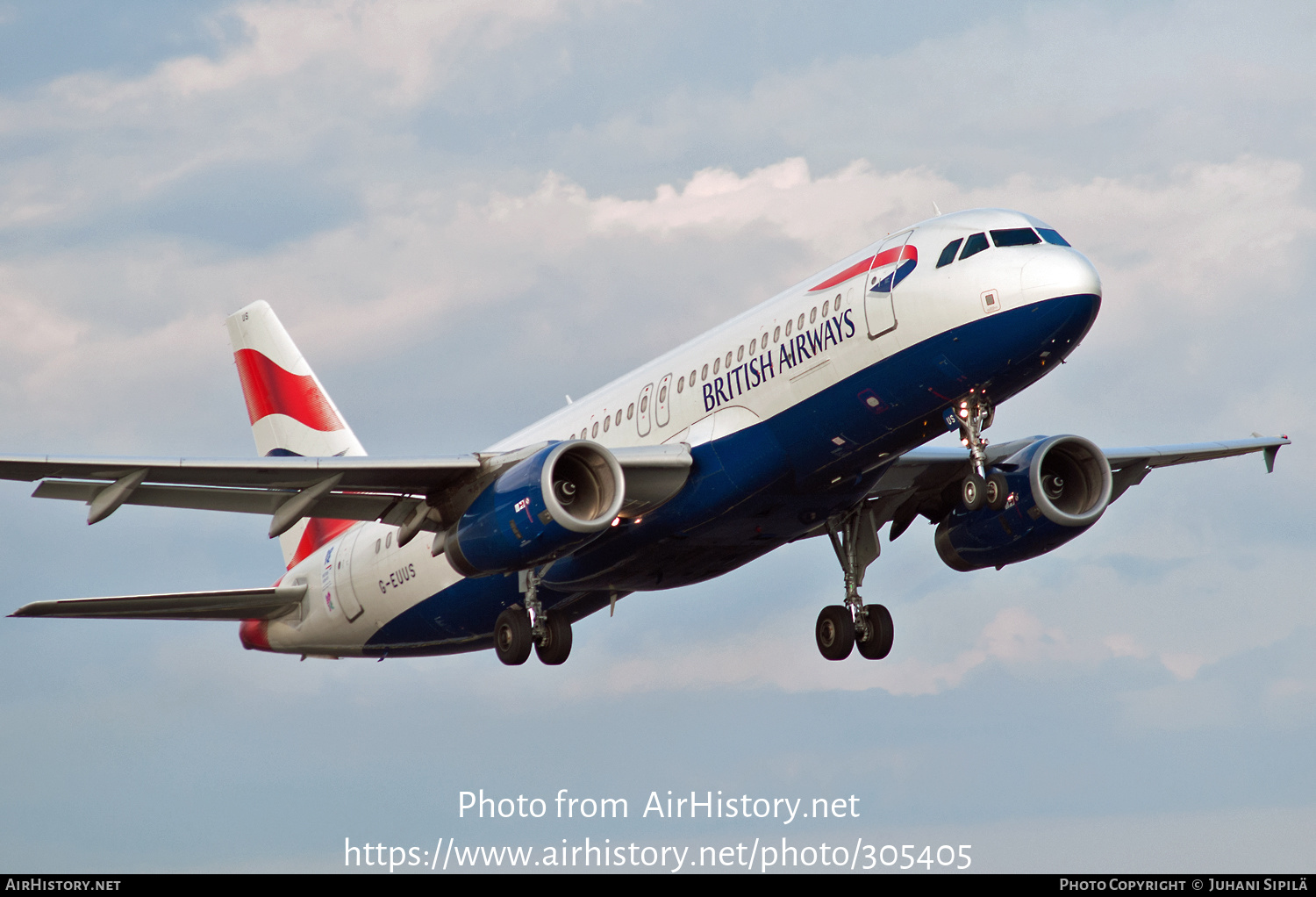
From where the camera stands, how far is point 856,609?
3456 centimetres

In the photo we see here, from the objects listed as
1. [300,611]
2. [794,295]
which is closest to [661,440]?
[794,295]

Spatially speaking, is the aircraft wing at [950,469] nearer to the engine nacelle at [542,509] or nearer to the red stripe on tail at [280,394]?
the engine nacelle at [542,509]

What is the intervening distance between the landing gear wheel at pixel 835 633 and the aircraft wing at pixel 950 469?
83.9 inches

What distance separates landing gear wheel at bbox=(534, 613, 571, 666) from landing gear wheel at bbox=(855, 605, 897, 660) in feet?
20.2

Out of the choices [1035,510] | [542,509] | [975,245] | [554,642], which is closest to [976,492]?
[975,245]

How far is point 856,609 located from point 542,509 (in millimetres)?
8957

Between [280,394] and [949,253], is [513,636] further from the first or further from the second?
[280,394]

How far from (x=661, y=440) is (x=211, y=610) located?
13.3 meters

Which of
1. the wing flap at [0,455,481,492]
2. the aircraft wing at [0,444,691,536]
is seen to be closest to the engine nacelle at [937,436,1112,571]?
the aircraft wing at [0,444,691,536]

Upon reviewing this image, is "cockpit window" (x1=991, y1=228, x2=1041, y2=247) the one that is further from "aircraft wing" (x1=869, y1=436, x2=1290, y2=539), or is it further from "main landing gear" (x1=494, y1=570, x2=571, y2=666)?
"main landing gear" (x1=494, y1=570, x2=571, y2=666)

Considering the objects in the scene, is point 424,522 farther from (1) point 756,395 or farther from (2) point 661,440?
(1) point 756,395

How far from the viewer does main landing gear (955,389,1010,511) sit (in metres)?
27.4

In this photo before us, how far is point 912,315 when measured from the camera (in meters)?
27.2

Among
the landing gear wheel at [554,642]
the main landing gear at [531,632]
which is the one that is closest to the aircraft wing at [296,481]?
the main landing gear at [531,632]
